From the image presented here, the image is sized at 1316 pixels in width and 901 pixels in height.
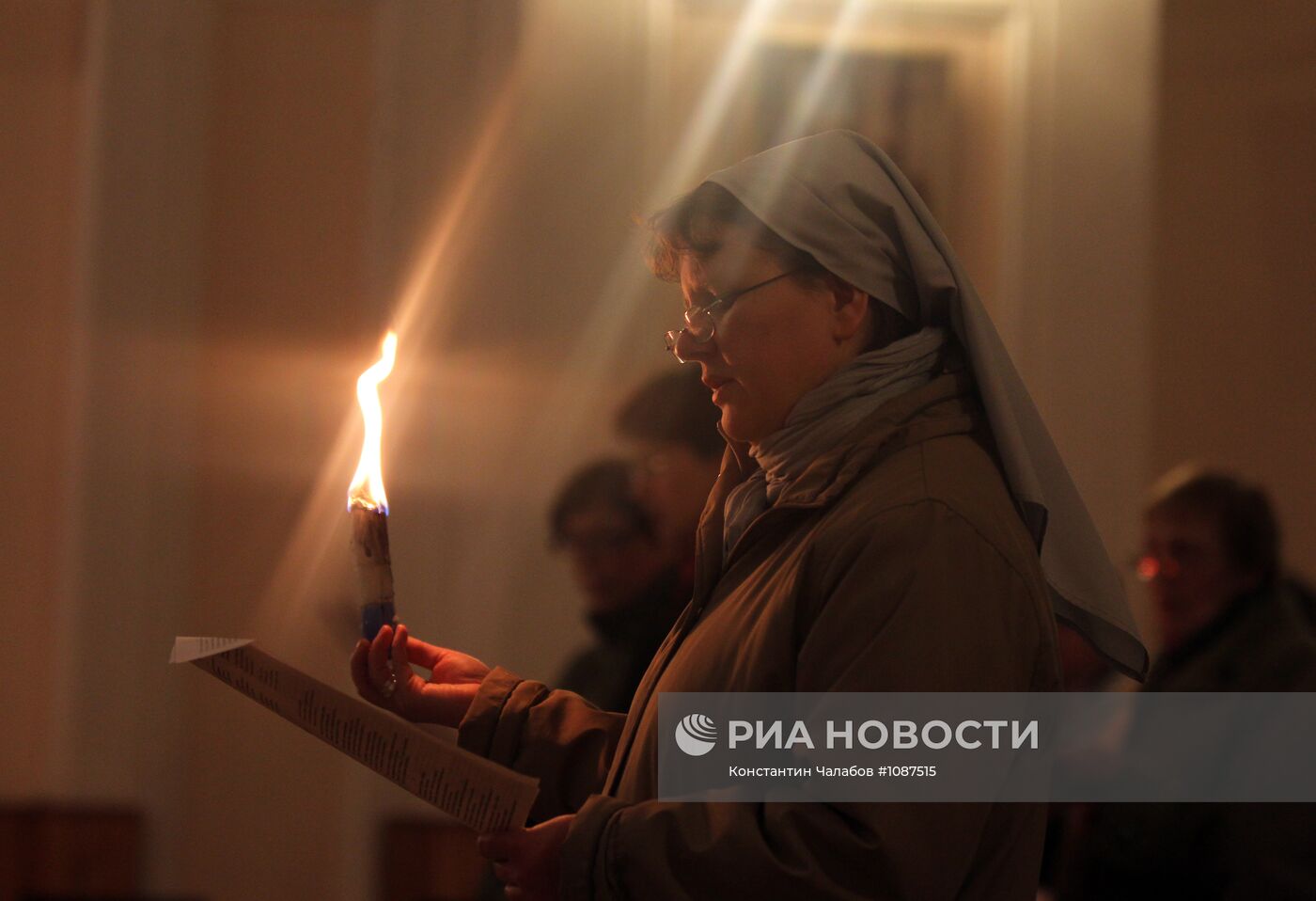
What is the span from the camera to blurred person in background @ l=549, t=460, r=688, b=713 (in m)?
2.56

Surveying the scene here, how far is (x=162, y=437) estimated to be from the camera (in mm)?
3602

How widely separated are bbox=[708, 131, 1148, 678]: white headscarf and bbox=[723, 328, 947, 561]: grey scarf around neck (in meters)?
0.04

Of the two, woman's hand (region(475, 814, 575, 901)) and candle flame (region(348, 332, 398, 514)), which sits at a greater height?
candle flame (region(348, 332, 398, 514))

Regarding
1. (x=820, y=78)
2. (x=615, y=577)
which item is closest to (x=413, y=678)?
(x=615, y=577)

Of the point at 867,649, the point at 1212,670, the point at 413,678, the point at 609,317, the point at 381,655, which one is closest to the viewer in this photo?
the point at 867,649

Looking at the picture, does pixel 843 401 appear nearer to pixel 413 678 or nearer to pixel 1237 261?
pixel 413 678

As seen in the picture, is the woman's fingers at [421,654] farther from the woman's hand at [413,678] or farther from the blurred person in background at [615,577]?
the blurred person in background at [615,577]

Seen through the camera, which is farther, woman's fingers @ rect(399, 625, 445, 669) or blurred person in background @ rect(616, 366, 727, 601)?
blurred person in background @ rect(616, 366, 727, 601)

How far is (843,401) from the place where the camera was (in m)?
1.34

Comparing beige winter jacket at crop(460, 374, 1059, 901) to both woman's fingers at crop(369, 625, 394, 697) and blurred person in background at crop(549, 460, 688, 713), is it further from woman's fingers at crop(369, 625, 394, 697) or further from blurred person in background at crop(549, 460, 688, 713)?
blurred person in background at crop(549, 460, 688, 713)

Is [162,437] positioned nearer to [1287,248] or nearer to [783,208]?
[783,208]

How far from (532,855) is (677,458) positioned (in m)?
1.43

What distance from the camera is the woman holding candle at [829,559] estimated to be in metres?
1.14

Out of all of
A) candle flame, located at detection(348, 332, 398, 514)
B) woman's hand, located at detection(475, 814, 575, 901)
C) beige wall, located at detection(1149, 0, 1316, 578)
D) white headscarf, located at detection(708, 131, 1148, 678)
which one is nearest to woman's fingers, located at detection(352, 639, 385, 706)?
candle flame, located at detection(348, 332, 398, 514)
